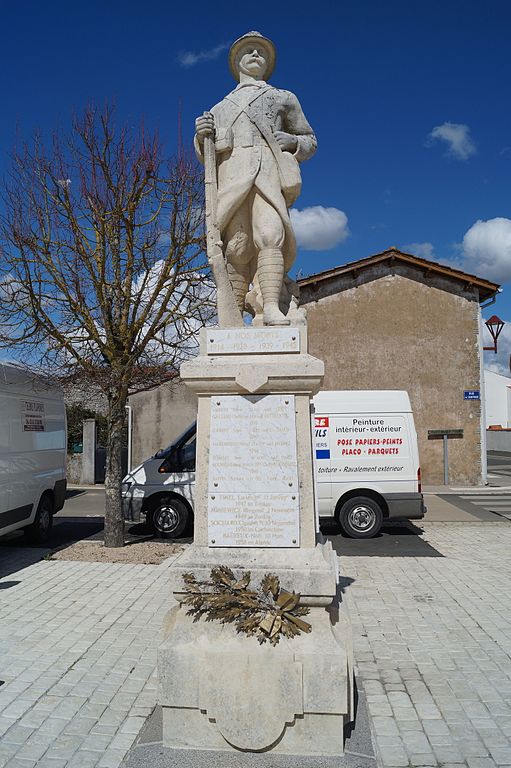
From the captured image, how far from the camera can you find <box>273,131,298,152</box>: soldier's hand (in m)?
4.15

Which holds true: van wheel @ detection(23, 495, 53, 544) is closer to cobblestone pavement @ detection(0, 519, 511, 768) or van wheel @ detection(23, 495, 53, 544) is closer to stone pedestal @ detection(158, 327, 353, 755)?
cobblestone pavement @ detection(0, 519, 511, 768)

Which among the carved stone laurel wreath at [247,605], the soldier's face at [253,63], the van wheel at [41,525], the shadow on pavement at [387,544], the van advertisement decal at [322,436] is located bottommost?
the shadow on pavement at [387,544]

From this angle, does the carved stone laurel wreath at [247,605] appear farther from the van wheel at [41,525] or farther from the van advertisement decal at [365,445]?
the van wheel at [41,525]

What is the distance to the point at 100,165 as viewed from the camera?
8.80 m

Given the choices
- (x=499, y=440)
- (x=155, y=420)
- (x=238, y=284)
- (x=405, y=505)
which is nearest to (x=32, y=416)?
(x=238, y=284)

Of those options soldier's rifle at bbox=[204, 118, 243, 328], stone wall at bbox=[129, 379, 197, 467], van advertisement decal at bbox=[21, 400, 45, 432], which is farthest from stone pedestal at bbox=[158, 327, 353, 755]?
stone wall at bbox=[129, 379, 197, 467]

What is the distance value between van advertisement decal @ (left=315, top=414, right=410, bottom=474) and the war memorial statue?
6.20m

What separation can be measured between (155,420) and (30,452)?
9.93 m

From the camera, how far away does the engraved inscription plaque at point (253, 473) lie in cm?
352

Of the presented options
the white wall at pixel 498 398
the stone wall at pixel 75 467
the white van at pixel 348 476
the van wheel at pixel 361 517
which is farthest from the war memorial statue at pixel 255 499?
the white wall at pixel 498 398

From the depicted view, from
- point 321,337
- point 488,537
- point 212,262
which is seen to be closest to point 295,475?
point 212,262

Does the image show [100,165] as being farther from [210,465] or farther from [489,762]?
[489,762]

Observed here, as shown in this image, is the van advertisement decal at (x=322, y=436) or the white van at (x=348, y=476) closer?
the white van at (x=348, y=476)

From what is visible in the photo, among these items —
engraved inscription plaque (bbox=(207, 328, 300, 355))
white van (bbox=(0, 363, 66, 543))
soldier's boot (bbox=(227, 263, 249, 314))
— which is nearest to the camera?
engraved inscription plaque (bbox=(207, 328, 300, 355))
